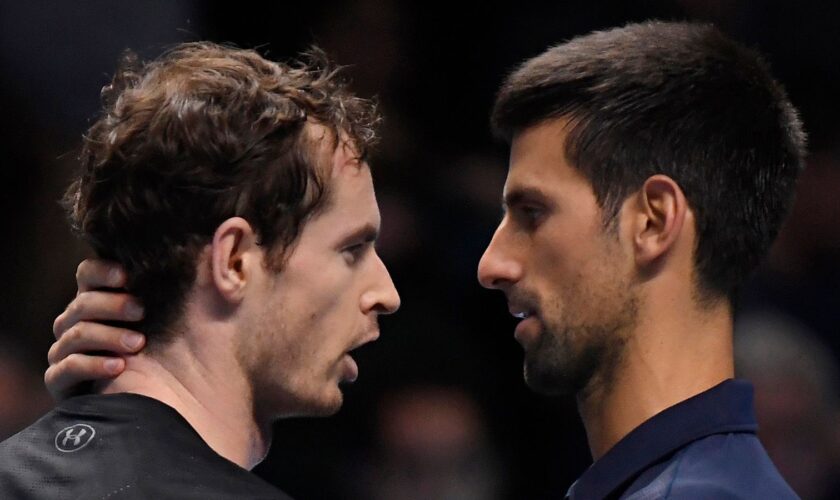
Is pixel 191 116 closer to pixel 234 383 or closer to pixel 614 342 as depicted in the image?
pixel 234 383

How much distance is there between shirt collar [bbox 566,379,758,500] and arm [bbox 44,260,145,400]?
0.82 m

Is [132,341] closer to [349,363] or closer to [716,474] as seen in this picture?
[349,363]

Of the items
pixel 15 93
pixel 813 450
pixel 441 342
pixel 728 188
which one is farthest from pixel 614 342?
pixel 15 93

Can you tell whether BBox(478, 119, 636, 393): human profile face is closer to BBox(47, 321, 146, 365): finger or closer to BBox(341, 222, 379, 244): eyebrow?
BBox(341, 222, 379, 244): eyebrow

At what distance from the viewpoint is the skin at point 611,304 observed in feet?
7.63

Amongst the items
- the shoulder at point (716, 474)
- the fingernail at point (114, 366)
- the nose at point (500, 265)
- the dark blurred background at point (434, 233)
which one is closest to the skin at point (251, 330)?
the fingernail at point (114, 366)

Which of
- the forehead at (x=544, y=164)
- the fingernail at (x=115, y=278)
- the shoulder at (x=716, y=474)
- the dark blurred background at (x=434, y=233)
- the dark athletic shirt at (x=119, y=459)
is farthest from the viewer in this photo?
the dark blurred background at (x=434, y=233)

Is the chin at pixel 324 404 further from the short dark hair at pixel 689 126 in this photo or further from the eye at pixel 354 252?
the short dark hair at pixel 689 126

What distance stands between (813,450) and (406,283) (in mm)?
1443

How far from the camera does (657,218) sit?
2.33 metres

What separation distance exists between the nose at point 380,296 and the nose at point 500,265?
23 centimetres

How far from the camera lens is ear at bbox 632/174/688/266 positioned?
2.31 metres

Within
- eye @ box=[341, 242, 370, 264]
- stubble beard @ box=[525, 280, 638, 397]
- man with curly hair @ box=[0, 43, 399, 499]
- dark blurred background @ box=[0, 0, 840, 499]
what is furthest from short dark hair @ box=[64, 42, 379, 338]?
dark blurred background @ box=[0, 0, 840, 499]

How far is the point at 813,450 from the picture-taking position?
14.1ft
